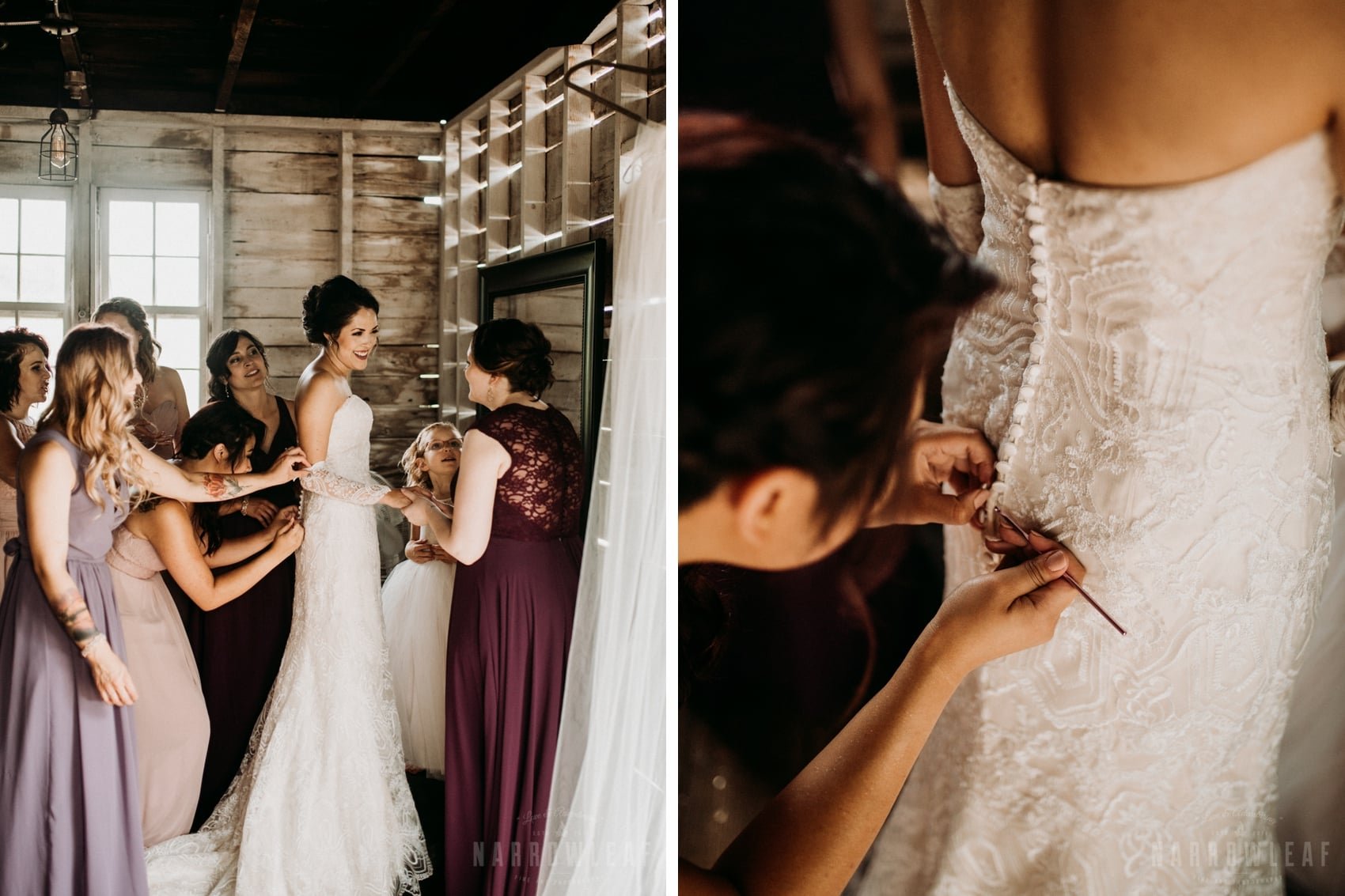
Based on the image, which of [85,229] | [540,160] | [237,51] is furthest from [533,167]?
[85,229]

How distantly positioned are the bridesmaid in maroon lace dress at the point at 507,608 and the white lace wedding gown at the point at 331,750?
0.38 feet

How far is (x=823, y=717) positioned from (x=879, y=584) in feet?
0.93

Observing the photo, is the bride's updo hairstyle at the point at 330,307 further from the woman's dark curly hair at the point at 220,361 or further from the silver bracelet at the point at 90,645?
the silver bracelet at the point at 90,645

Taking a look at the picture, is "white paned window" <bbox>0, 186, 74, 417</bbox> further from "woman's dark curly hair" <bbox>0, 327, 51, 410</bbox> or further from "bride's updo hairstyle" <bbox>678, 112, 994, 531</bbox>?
"bride's updo hairstyle" <bbox>678, 112, 994, 531</bbox>

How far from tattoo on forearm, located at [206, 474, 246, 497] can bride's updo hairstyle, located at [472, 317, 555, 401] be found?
50 centimetres

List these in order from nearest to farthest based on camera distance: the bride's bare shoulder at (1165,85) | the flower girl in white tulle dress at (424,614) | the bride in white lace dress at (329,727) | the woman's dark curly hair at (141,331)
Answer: the bride's bare shoulder at (1165,85), the woman's dark curly hair at (141,331), the bride in white lace dress at (329,727), the flower girl in white tulle dress at (424,614)

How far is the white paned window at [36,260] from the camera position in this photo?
173cm

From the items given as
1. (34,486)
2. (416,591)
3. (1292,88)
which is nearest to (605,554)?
(416,591)

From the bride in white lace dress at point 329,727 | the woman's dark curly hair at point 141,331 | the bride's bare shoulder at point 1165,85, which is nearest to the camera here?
the bride's bare shoulder at point 1165,85

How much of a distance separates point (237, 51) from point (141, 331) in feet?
1.82

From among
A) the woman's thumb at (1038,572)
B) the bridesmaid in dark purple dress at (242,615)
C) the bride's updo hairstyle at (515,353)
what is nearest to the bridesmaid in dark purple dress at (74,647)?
the bridesmaid in dark purple dress at (242,615)

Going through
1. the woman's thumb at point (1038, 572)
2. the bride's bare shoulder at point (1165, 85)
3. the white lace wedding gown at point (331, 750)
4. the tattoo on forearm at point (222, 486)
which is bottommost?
the white lace wedding gown at point (331, 750)

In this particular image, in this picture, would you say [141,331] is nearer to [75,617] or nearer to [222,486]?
[222,486]

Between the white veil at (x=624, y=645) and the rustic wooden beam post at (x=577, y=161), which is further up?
the rustic wooden beam post at (x=577, y=161)
